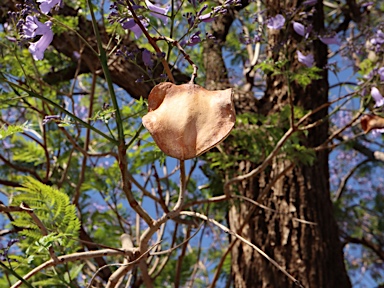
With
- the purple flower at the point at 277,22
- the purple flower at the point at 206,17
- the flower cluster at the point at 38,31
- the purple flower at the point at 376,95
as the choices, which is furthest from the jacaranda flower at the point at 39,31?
the purple flower at the point at 376,95

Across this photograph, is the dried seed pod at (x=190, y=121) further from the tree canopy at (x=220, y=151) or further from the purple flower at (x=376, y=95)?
the purple flower at (x=376, y=95)

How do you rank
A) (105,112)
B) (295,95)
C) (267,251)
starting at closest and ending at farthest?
1. (105,112)
2. (267,251)
3. (295,95)

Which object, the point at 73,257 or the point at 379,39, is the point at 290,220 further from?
the point at 73,257

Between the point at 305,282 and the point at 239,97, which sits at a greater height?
the point at 239,97

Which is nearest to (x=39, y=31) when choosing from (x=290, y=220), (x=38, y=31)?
(x=38, y=31)

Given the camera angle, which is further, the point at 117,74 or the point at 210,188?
the point at 117,74

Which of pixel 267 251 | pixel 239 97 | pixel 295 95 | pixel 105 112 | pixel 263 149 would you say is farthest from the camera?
pixel 239 97

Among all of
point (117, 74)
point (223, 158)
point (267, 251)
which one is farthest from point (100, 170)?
point (267, 251)

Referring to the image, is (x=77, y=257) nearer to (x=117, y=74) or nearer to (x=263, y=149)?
(x=263, y=149)
